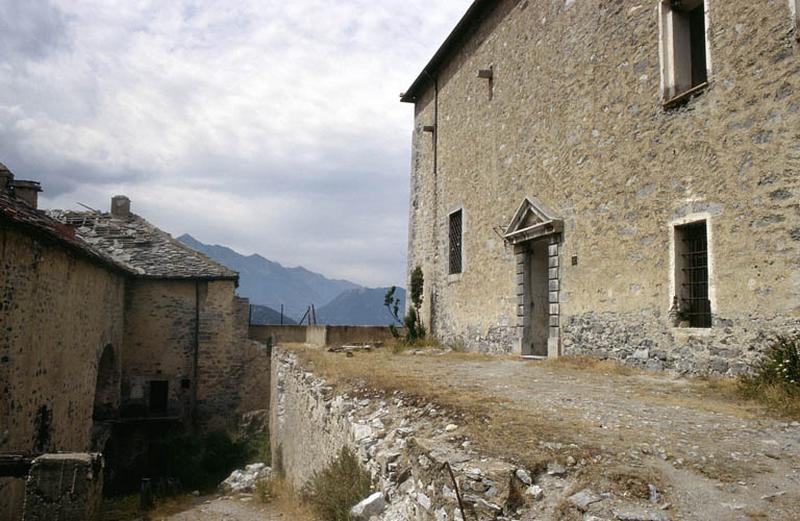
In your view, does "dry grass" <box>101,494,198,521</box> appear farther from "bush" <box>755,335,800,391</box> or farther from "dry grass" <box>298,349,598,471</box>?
"bush" <box>755,335,800,391</box>

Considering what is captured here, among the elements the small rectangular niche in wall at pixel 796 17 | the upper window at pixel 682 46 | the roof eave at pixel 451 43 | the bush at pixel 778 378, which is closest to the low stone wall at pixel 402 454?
the bush at pixel 778 378

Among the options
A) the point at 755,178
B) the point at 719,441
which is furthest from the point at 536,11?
the point at 719,441

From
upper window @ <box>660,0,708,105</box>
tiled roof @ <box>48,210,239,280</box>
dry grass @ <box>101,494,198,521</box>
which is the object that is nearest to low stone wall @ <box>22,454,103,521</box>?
dry grass @ <box>101,494,198,521</box>

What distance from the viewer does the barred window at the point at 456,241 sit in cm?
1502

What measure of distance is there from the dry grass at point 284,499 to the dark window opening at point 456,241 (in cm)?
648

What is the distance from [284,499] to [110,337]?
849 centimetres

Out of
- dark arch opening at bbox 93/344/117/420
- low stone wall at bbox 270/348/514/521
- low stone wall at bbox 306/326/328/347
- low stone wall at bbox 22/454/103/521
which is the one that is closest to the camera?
low stone wall at bbox 270/348/514/521

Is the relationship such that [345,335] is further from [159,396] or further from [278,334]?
[159,396]

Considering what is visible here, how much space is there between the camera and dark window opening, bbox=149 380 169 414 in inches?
752

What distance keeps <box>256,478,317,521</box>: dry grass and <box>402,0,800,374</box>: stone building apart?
4859mm

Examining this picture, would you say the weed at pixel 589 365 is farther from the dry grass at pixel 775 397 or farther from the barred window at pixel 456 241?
the barred window at pixel 456 241

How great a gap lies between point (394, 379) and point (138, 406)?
1371cm

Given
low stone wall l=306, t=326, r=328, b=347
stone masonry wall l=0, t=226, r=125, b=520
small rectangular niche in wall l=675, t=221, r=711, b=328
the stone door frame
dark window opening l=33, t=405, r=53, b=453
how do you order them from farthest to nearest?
low stone wall l=306, t=326, r=328, b=347, the stone door frame, dark window opening l=33, t=405, r=53, b=453, stone masonry wall l=0, t=226, r=125, b=520, small rectangular niche in wall l=675, t=221, r=711, b=328

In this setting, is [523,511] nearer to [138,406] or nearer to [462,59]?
[462,59]
